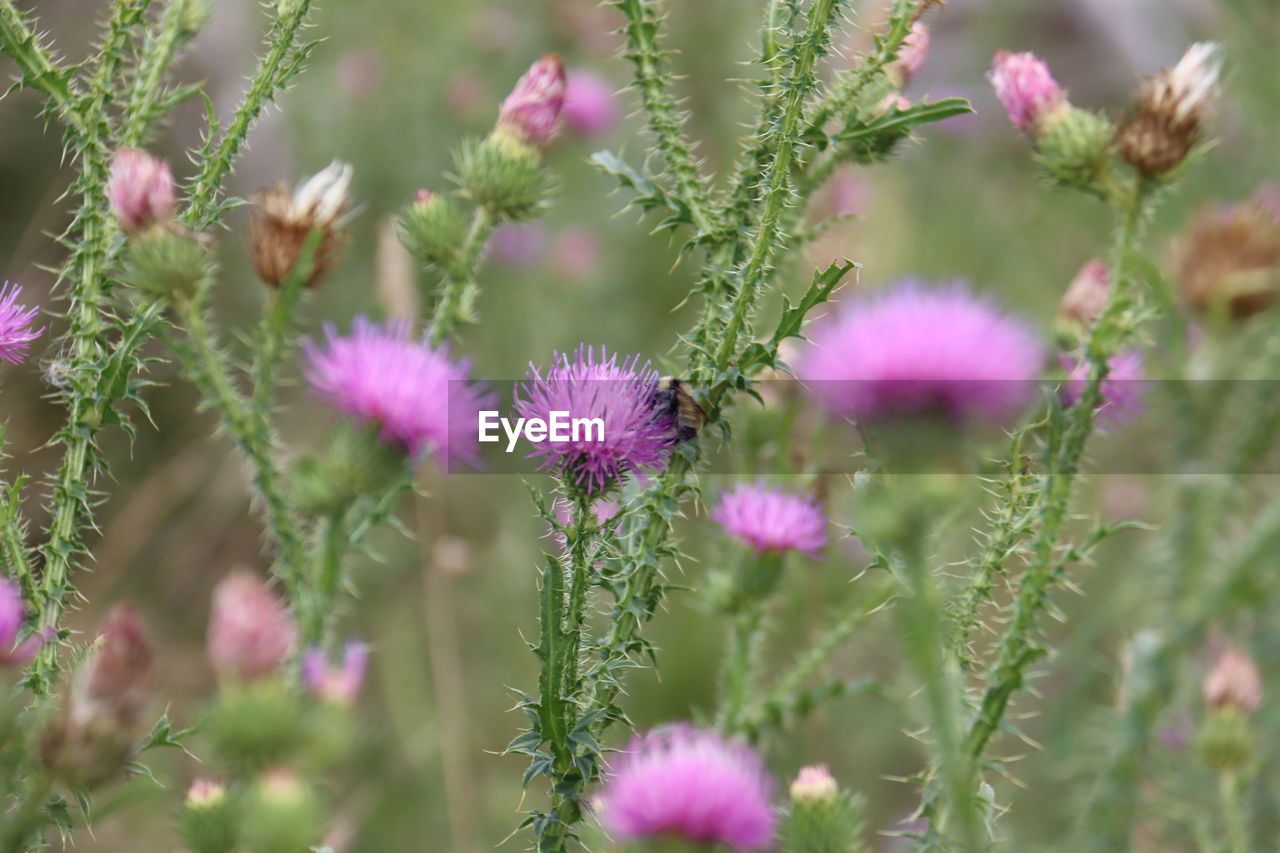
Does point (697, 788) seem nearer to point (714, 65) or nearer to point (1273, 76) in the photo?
point (1273, 76)

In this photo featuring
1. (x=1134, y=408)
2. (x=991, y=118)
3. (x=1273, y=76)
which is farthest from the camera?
(x=991, y=118)

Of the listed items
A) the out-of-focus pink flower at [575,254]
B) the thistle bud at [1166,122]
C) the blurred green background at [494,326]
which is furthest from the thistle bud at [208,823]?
the out-of-focus pink flower at [575,254]

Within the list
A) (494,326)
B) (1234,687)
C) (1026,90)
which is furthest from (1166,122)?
(494,326)

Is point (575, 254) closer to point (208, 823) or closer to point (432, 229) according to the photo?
point (432, 229)

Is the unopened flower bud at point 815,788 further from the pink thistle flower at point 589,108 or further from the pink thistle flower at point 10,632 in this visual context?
the pink thistle flower at point 589,108

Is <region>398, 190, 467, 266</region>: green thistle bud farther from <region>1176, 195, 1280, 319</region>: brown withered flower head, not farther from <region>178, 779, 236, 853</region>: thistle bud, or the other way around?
<region>1176, 195, 1280, 319</region>: brown withered flower head

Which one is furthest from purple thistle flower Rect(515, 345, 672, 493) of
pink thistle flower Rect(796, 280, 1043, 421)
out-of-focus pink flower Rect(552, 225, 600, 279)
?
out-of-focus pink flower Rect(552, 225, 600, 279)

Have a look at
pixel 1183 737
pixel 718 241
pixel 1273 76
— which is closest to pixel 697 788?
pixel 718 241
